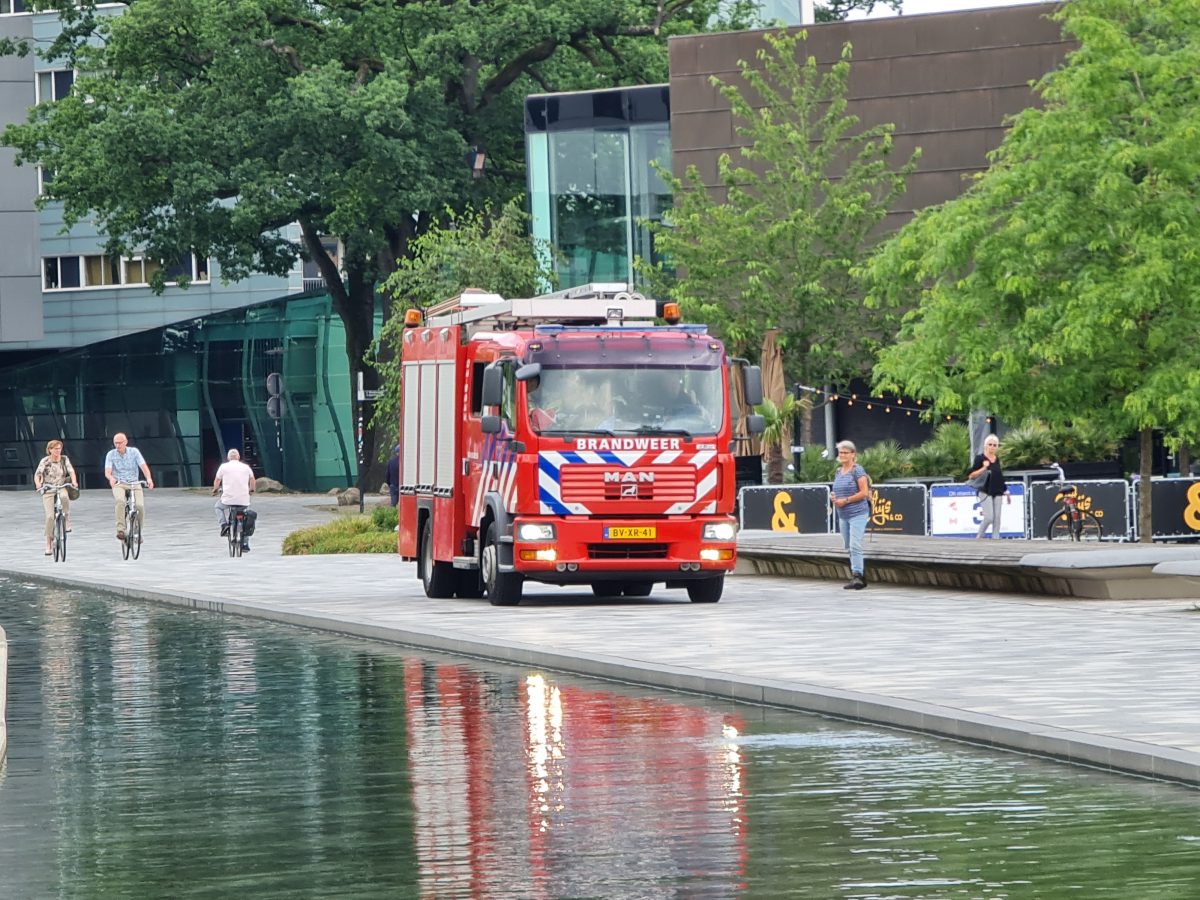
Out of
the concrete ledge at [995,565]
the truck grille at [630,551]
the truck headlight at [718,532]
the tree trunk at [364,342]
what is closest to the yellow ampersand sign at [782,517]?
the concrete ledge at [995,565]

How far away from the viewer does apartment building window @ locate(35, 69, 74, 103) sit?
86.8 meters

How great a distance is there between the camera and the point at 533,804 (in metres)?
10.4

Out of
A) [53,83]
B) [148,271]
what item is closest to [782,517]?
[148,271]

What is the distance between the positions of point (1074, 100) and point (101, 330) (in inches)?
2479

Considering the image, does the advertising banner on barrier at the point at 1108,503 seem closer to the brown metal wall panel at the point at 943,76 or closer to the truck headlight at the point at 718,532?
the truck headlight at the point at 718,532

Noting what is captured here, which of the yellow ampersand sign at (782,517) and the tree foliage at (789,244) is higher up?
the tree foliage at (789,244)

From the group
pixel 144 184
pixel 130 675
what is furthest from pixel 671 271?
pixel 130 675

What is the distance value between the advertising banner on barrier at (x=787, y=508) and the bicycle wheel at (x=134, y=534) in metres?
9.43

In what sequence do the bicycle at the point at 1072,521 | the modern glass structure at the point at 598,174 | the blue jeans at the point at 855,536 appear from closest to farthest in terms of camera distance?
the blue jeans at the point at 855,536 < the bicycle at the point at 1072,521 < the modern glass structure at the point at 598,174

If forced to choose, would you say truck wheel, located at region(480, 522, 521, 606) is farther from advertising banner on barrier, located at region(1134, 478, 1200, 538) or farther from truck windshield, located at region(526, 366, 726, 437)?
advertising banner on barrier, located at region(1134, 478, 1200, 538)

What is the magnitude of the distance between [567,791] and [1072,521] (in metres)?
23.1

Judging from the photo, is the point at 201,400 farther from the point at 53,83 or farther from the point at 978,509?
the point at 978,509

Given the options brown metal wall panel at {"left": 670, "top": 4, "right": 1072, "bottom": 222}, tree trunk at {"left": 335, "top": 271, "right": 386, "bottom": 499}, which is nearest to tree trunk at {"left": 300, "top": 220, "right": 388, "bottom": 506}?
tree trunk at {"left": 335, "top": 271, "right": 386, "bottom": 499}

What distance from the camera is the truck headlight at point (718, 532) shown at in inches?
973
